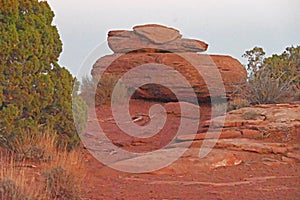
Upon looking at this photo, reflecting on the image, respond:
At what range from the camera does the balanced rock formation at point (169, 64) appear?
17234 millimetres

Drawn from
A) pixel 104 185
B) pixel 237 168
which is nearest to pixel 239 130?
pixel 237 168

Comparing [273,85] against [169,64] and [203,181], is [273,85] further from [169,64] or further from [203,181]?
[203,181]

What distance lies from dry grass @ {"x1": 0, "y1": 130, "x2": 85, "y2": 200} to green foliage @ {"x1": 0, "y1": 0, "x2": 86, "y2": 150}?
12.1 inches

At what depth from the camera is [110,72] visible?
1788 cm

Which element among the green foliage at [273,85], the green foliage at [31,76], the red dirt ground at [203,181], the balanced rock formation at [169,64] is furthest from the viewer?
the balanced rock formation at [169,64]

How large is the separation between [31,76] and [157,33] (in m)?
10.8

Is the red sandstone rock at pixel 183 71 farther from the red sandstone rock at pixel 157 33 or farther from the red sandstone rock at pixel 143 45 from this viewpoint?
the red sandstone rock at pixel 157 33

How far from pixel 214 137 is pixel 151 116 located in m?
4.30

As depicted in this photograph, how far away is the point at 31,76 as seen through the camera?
8266 mm

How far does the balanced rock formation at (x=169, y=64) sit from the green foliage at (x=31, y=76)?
26.5 ft

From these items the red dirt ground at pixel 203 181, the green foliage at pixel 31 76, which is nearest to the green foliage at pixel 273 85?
the red dirt ground at pixel 203 181

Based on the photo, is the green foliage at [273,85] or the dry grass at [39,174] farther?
the green foliage at [273,85]

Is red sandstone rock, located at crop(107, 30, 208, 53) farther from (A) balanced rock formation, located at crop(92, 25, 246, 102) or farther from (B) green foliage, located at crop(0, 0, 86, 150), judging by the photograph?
(B) green foliage, located at crop(0, 0, 86, 150)

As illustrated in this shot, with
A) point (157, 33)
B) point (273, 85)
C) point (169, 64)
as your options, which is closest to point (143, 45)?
point (157, 33)
